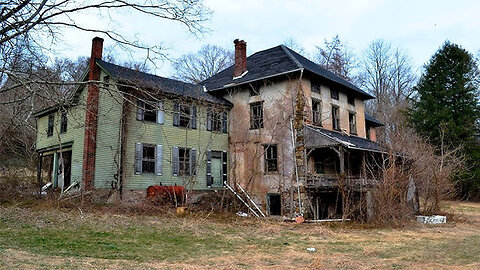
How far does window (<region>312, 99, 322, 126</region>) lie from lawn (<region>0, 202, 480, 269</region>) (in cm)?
649

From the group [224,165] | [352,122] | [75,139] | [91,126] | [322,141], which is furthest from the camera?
[352,122]

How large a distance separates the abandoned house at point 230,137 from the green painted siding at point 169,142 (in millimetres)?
48

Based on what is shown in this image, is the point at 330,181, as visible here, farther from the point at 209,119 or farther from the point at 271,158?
the point at 209,119

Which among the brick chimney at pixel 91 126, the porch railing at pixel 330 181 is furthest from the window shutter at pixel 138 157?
the porch railing at pixel 330 181

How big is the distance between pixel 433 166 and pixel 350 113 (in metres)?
5.81

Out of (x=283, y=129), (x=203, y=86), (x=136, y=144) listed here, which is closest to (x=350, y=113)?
(x=283, y=129)

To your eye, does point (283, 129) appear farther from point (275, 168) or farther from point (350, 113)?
point (350, 113)

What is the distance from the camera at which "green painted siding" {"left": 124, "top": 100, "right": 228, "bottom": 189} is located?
1784 centimetres

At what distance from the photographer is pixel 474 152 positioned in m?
31.2

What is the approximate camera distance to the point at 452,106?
32812 mm

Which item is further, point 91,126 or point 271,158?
point 271,158

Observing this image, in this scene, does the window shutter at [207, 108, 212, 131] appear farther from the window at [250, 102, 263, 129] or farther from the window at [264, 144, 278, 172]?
the window at [264, 144, 278, 172]

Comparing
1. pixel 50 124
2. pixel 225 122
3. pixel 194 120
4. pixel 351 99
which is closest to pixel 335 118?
pixel 351 99

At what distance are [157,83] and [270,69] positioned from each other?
5.86 metres
